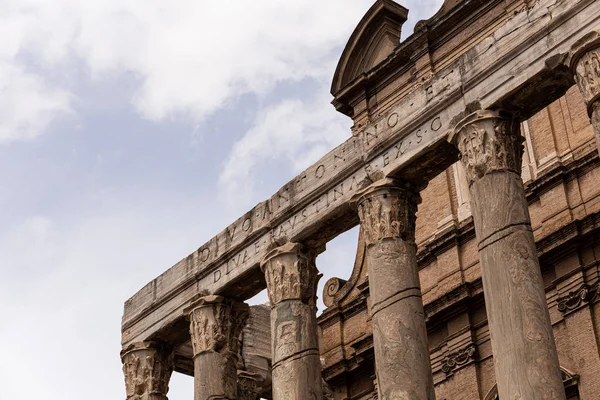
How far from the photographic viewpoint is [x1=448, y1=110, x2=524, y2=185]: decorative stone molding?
59.9 feet

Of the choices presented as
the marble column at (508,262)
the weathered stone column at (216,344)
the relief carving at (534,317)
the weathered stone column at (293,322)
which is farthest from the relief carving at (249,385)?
the relief carving at (534,317)

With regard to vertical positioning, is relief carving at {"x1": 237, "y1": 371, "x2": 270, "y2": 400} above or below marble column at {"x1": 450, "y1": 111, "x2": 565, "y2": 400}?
above

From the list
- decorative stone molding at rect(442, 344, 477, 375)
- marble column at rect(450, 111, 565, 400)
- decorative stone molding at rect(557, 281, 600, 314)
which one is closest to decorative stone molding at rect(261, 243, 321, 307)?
marble column at rect(450, 111, 565, 400)

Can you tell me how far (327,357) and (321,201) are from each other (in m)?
7.91

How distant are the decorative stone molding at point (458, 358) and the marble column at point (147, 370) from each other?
19.0ft

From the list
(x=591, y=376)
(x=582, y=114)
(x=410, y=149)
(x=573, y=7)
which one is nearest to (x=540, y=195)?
(x=582, y=114)

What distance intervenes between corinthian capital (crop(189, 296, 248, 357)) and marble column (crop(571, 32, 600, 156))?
8.36 metres

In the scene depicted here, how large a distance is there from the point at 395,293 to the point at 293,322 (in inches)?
97.5

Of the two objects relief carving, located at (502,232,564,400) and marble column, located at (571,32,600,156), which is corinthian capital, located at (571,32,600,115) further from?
relief carving, located at (502,232,564,400)

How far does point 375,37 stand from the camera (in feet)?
101

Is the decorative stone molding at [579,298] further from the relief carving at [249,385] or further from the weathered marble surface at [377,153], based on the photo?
the relief carving at [249,385]

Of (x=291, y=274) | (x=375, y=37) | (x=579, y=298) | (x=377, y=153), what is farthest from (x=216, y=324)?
(x=375, y=37)

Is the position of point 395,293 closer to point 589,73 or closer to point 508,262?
point 508,262

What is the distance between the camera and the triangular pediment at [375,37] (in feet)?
99.8
